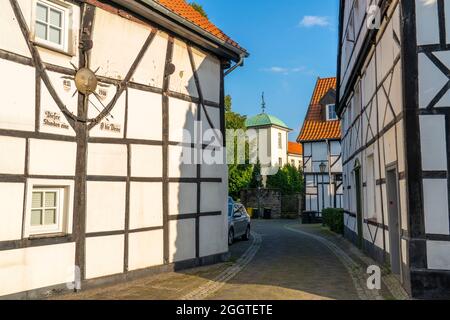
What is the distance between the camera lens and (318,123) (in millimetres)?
29688

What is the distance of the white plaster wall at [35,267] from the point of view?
6328 mm

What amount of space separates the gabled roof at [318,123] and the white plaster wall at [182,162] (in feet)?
64.8

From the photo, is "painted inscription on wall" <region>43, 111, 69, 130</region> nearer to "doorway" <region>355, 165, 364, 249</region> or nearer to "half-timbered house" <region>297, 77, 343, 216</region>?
"doorway" <region>355, 165, 364, 249</region>

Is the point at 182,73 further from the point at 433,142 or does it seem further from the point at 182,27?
the point at 433,142

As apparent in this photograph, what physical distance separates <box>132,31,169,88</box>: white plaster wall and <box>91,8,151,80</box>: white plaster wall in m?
0.25

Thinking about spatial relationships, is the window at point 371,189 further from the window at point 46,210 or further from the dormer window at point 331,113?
the dormer window at point 331,113

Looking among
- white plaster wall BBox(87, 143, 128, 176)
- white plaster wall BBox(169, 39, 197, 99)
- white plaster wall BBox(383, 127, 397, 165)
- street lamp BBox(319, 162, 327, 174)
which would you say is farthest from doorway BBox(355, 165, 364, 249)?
street lamp BBox(319, 162, 327, 174)

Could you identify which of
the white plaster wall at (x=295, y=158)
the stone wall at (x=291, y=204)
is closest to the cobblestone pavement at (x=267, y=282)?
the stone wall at (x=291, y=204)

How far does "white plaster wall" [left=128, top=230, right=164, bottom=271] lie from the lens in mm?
8336

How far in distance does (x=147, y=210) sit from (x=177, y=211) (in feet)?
2.96

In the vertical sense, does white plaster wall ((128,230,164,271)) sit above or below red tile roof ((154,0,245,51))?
below
